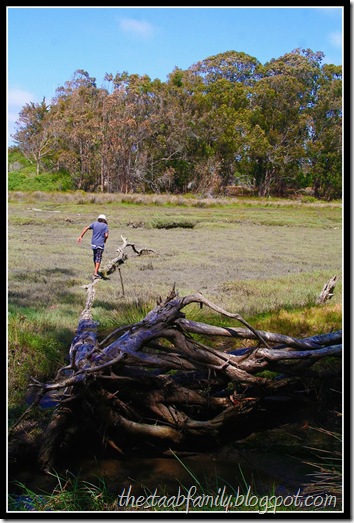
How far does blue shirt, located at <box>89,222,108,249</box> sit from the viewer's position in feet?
29.8

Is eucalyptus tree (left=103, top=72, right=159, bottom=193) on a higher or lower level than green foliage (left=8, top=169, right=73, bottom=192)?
higher

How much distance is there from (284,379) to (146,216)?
39.7 ft

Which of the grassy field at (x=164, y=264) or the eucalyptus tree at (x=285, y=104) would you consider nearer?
the grassy field at (x=164, y=264)

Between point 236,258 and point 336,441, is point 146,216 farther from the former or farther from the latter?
point 336,441

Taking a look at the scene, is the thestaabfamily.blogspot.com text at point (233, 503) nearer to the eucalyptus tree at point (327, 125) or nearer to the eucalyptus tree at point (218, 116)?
the eucalyptus tree at point (327, 125)

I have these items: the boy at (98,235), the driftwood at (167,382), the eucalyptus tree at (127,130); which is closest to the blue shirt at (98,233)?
the boy at (98,235)

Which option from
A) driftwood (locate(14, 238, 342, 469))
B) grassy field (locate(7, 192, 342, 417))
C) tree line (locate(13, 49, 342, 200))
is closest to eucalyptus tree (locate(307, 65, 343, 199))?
tree line (locate(13, 49, 342, 200))

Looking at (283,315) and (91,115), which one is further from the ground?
(91,115)

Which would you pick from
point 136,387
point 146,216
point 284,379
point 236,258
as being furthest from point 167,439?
point 146,216

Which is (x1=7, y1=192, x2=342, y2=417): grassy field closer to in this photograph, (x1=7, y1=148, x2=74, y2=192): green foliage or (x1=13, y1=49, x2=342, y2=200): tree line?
(x1=7, y1=148, x2=74, y2=192): green foliage

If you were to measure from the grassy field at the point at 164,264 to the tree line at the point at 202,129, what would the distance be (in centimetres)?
78

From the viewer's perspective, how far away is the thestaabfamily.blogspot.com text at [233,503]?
12.3 feet

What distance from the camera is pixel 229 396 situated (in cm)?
507

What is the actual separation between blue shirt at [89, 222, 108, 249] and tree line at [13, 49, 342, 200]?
4.73 m
